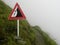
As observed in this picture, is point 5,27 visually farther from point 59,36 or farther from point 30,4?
point 59,36

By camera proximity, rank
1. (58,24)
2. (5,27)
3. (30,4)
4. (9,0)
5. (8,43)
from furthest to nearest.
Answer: (58,24) → (30,4) → (9,0) → (5,27) → (8,43)

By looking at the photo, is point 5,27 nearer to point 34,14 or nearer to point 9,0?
point 9,0

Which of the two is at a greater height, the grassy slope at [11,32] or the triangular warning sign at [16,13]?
the triangular warning sign at [16,13]

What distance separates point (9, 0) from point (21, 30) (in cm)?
166

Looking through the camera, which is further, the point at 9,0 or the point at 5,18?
the point at 9,0

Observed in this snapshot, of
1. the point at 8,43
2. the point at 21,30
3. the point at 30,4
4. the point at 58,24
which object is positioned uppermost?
the point at 30,4

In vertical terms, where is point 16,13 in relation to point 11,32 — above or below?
above

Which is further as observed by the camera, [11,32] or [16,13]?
[11,32]

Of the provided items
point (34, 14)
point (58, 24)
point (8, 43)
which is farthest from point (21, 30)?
point (58, 24)

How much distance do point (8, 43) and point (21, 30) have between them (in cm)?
67

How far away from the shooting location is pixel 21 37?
5117 millimetres

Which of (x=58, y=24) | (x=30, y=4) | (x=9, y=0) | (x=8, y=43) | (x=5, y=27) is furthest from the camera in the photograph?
(x=58, y=24)

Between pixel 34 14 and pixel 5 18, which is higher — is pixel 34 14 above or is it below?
above

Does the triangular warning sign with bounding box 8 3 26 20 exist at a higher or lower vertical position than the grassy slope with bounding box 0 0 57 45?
higher
